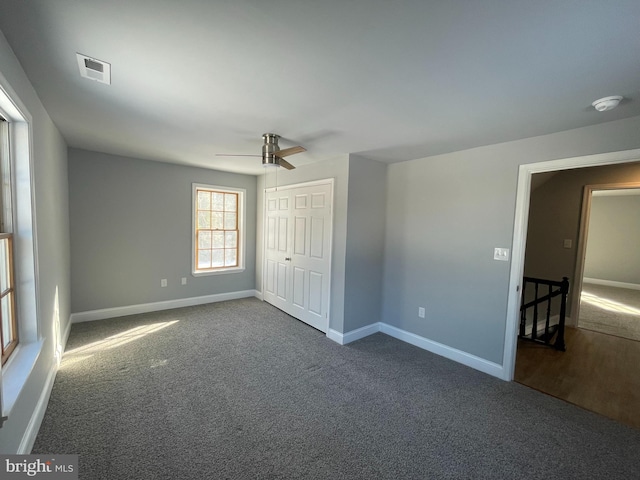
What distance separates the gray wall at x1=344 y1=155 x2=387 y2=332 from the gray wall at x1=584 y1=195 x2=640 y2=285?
24.4 ft

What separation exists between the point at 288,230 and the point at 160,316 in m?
2.38

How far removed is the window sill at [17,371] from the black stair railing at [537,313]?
4701 millimetres

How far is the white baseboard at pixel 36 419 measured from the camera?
166 cm

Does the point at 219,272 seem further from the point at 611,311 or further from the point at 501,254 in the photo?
the point at 611,311

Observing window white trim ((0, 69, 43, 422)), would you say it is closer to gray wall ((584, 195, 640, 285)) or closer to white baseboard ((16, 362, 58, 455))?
white baseboard ((16, 362, 58, 455))

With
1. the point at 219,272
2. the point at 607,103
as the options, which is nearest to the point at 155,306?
the point at 219,272

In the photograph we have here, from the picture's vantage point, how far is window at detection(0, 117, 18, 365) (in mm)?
1750

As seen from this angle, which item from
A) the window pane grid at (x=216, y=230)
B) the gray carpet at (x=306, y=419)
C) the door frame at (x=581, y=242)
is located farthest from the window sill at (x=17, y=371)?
the door frame at (x=581, y=242)

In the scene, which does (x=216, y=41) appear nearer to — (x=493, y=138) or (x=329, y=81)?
(x=329, y=81)

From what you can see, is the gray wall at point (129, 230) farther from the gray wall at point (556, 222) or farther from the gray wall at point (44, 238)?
the gray wall at point (556, 222)

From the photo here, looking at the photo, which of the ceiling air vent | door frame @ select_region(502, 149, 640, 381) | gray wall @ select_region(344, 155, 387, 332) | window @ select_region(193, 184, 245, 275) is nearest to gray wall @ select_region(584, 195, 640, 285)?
door frame @ select_region(502, 149, 640, 381)

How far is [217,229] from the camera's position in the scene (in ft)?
16.7

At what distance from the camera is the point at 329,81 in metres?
1.70

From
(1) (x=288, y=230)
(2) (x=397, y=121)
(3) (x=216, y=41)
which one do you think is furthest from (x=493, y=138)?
(1) (x=288, y=230)
